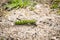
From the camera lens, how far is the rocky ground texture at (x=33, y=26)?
20.3 feet

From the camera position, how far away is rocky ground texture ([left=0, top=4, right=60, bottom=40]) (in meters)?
6.19

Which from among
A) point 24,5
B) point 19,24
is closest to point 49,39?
point 19,24

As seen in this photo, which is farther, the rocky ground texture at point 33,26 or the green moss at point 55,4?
the green moss at point 55,4

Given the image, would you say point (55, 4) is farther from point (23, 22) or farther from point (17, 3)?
point (23, 22)

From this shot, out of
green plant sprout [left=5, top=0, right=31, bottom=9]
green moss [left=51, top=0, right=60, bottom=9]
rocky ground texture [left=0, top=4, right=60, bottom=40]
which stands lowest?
rocky ground texture [left=0, top=4, right=60, bottom=40]

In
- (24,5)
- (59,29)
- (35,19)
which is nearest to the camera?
(59,29)

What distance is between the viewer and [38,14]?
24.7 feet

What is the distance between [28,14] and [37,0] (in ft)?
3.66

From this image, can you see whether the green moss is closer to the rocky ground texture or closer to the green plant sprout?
the rocky ground texture

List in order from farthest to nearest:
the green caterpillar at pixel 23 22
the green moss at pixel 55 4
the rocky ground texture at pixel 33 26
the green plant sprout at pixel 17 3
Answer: the green moss at pixel 55 4 → the green plant sprout at pixel 17 3 → the green caterpillar at pixel 23 22 → the rocky ground texture at pixel 33 26

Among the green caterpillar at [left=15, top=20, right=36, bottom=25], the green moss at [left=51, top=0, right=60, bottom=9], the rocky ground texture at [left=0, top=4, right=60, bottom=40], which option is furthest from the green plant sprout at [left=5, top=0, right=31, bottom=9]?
the green caterpillar at [left=15, top=20, right=36, bottom=25]

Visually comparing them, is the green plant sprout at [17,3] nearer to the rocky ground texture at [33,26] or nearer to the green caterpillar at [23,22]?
the rocky ground texture at [33,26]

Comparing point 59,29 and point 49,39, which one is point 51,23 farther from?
point 49,39

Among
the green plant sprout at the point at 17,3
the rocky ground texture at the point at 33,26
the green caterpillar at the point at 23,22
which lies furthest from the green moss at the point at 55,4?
the green caterpillar at the point at 23,22
